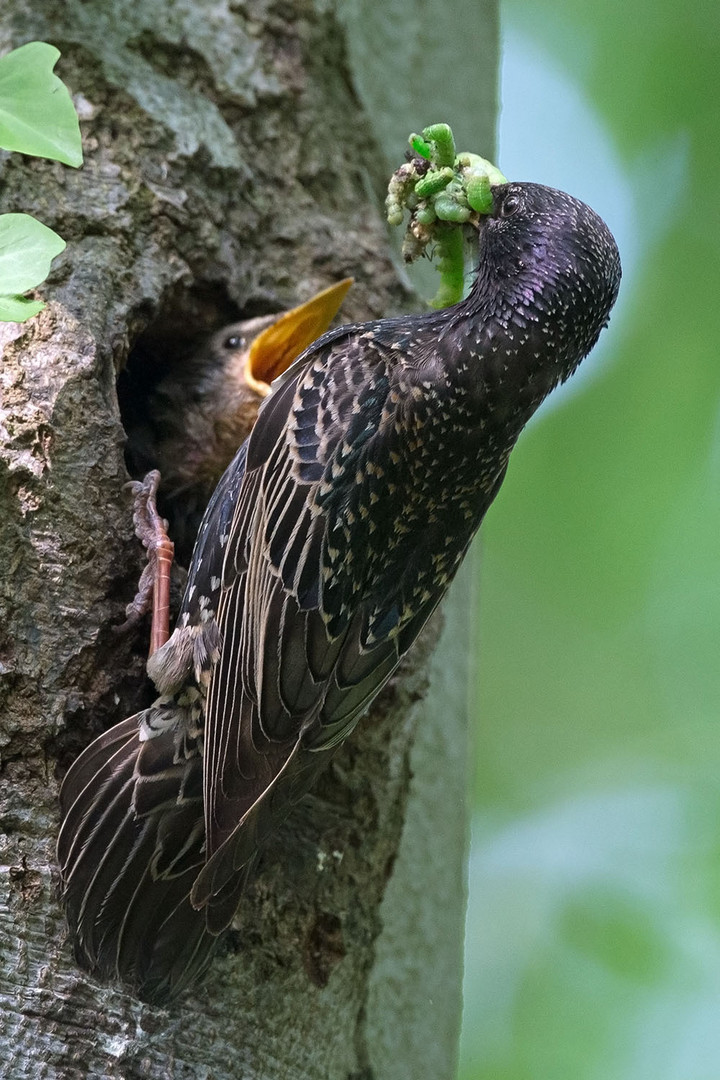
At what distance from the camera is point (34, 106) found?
1.80 meters

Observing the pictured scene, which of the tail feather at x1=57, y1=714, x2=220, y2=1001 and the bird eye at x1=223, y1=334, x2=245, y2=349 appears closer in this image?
the tail feather at x1=57, y1=714, x2=220, y2=1001

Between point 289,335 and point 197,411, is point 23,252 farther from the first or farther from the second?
point 197,411

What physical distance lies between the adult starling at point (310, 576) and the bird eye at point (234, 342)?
65 cm

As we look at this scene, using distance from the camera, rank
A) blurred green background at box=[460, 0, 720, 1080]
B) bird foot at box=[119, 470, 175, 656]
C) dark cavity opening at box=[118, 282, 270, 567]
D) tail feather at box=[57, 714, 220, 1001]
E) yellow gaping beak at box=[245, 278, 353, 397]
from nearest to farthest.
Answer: tail feather at box=[57, 714, 220, 1001] → bird foot at box=[119, 470, 175, 656] → yellow gaping beak at box=[245, 278, 353, 397] → dark cavity opening at box=[118, 282, 270, 567] → blurred green background at box=[460, 0, 720, 1080]

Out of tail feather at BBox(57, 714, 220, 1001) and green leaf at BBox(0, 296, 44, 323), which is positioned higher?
green leaf at BBox(0, 296, 44, 323)

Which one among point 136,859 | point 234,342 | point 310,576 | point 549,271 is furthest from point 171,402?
point 136,859

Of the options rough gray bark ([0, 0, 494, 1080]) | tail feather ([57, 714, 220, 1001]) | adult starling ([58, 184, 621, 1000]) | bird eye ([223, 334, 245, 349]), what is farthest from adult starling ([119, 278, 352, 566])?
tail feather ([57, 714, 220, 1001])

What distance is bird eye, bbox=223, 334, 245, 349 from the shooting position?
11.8 feet

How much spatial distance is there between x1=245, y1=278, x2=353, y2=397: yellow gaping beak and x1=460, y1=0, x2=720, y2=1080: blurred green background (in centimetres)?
200

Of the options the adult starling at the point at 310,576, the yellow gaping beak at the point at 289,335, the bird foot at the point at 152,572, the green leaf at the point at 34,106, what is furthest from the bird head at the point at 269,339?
the green leaf at the point at 34,106

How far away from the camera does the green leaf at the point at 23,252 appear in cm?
179

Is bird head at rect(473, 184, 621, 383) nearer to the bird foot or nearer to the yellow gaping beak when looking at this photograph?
the yellow gaping beak

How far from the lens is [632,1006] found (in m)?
4.89

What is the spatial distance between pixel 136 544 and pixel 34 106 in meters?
1.17
